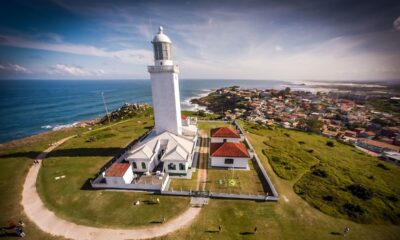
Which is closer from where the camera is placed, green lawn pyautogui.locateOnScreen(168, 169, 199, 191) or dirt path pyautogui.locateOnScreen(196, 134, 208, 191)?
green lawn pyautogui.locateOnScreen(168, 169, 199, 191)

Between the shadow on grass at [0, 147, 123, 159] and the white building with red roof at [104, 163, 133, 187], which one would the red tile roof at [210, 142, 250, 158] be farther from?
the shadow on grass at [0, 147, 123, 159]

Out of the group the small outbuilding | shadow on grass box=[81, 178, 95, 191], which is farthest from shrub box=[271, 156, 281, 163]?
shadow on grass box=[81, 178, 95, 191]

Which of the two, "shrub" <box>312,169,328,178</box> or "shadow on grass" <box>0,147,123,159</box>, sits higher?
"shadow on grass" <box>0,147,123,159</box>

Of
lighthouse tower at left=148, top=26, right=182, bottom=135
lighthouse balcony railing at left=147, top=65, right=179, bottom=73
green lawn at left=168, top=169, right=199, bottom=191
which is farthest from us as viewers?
lighthouse balcony railing at left=147, top=65, right=179, bottom=73

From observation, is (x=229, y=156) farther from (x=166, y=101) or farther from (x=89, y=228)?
(x=89, y=228)

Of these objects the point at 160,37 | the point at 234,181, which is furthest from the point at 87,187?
the point at 160,37

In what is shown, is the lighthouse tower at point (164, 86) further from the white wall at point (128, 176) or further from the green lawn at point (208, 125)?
the green lawn at point (208, 125)

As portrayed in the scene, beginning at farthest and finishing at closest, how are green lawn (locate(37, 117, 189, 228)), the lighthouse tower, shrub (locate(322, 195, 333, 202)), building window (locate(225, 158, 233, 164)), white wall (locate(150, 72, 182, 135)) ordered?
building window (locate(225, 158, 233, 164)) → white wall (locate(150, 72, 182, 135)) → the lighthouse tower → shrub (locate(322, 195, 333, 202)) → green lawn (locate(37, 117, 189, 228))

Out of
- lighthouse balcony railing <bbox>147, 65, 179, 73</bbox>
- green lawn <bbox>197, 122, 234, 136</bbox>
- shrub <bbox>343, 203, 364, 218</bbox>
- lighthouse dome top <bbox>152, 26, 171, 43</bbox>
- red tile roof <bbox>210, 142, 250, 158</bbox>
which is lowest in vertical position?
shrub <bbox>343, 203, 364, 218</bbox>
